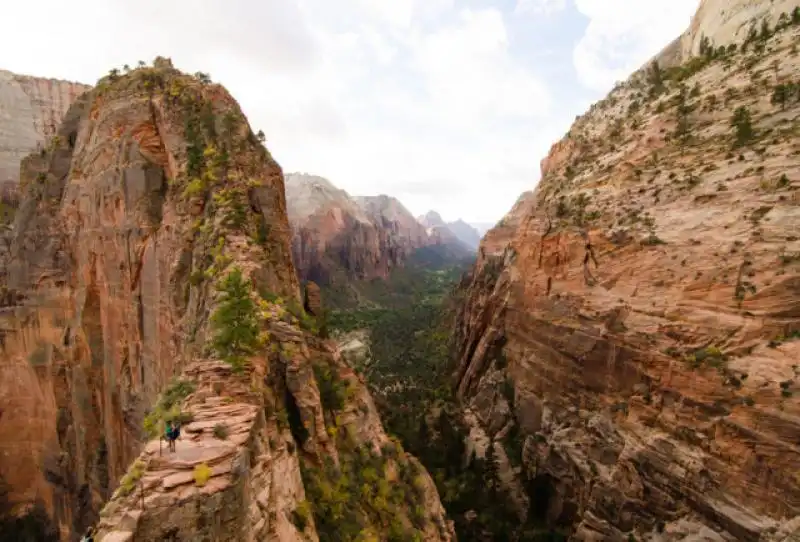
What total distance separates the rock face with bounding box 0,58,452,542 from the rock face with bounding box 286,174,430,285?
7712 cm

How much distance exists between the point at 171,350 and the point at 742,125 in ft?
113

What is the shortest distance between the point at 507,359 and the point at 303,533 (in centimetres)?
3507

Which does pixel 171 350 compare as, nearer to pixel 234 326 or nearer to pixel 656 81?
pixel 234 326

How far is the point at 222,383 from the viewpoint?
A: 38.2ft

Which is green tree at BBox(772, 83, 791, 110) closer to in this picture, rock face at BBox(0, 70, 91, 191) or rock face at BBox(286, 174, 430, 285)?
rock face at BBox(0, 70, 91, 191)

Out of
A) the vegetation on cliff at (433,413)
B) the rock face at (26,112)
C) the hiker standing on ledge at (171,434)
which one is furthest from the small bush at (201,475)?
the rock face at (26,112)

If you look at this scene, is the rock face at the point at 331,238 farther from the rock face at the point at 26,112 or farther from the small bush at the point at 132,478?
the small bush at the point at 132,478

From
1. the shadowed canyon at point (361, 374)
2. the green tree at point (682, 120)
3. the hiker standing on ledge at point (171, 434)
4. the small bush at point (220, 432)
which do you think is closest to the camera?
the hiker standing on ledge at point (171, 434)

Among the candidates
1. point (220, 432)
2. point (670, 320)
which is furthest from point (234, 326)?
point (670, 320)

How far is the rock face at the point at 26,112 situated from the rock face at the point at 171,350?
33.2 m

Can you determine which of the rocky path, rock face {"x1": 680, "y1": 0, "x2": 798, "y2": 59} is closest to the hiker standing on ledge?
the rocky path

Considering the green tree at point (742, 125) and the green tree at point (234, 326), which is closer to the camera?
the green tree at point (234, 326)

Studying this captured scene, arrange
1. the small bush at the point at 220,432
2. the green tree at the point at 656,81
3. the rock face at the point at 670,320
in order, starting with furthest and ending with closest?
the green tree at the point at 656,81, the rock face at the point at 670,320, the small bush at the point at 220,432

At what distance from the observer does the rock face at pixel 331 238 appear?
11019 cm
